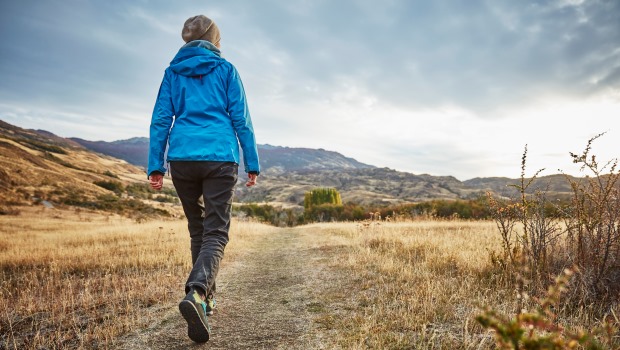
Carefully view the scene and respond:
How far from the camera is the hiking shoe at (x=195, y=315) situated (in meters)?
2.47

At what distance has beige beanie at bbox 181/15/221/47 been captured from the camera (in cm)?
350

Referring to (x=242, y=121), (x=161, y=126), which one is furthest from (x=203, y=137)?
(x=161, y=126)

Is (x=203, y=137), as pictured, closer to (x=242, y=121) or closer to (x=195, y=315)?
(x=242, y=121)

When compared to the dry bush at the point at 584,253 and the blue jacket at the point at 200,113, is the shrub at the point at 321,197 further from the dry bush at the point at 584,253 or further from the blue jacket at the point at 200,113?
the blue jacket at the point at 200,113

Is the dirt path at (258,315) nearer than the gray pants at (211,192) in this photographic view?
Yes

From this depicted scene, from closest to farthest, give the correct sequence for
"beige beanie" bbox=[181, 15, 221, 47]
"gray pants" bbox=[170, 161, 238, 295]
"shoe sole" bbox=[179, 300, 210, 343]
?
"shoe sole" bbox=[179, 300, 210, 343] → "gray pants" bbox=[170, 161, 238, 295] → "beige beanie" bbox=[181, 15, 221, 47]

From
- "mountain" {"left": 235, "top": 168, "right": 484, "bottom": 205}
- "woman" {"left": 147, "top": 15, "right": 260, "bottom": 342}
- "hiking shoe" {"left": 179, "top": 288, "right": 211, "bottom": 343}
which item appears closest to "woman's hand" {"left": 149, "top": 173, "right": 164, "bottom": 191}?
"woman" {"left": 147, "top": 15, "right": 260, "bottom": 342}

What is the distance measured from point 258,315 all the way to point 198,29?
300 cm

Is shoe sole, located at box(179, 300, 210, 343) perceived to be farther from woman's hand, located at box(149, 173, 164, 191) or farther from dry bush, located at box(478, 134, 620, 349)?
dry bush, located at box(478, 134, 620, 349)

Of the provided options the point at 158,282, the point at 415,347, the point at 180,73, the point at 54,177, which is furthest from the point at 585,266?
the point at 54,177

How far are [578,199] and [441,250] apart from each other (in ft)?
7.19

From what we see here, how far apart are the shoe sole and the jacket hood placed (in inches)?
82.7

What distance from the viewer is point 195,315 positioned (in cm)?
252

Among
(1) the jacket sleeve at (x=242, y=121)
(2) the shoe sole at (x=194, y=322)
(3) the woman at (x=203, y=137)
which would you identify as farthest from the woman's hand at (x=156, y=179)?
(2) the shoe sole at (x=194, y=322)
